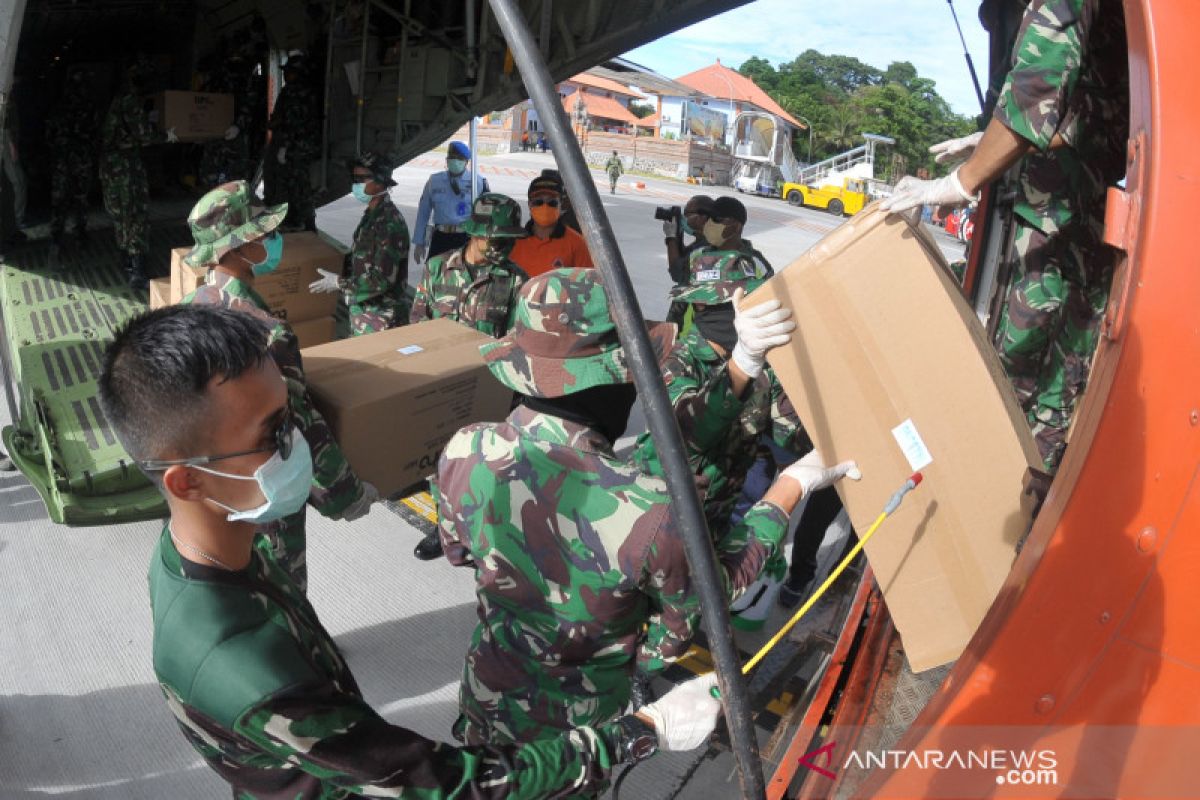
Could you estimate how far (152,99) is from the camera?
269 inches

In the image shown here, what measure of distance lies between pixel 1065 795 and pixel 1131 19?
1234mm

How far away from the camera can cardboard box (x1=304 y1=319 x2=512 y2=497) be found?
8.15 feet

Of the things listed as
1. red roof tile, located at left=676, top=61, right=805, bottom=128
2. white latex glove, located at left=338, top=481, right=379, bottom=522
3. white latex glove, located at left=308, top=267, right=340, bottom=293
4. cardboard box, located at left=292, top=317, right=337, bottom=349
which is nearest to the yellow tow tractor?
red roof tile, located at left=676, top=61, right=805, bottom=128

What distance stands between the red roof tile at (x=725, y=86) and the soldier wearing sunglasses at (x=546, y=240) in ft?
124

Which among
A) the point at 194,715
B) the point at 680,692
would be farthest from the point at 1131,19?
the point at 194,715

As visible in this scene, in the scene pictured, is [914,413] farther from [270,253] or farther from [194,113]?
[194,113]

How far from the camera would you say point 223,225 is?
2.94 metres

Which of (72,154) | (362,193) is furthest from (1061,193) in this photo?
(72,154)

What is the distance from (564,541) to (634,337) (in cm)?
80

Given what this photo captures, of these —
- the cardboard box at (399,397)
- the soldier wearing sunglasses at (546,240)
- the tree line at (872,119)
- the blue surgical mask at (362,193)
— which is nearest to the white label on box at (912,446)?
the cardboard box at (399,397)

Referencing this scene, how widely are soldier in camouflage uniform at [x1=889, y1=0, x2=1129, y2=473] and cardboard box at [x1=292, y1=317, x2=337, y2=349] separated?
3.84m

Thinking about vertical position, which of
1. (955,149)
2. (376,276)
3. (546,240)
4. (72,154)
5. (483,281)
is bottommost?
(376,276)

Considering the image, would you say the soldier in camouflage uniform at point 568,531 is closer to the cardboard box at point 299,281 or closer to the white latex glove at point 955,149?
the white latex glove at point 955,149

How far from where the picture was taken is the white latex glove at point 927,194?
1629mm
